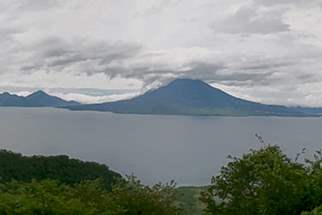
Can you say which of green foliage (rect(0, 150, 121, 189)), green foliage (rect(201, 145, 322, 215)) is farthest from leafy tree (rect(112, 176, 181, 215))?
green foliage (rect(0, 150, 121, 189))

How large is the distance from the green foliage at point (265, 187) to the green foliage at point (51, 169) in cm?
3594

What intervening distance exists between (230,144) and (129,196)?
12486 centimetres

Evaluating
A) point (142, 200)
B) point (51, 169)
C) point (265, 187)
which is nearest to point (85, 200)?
point (142, 200)

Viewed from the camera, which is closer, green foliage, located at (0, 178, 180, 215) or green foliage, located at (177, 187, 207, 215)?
green foliage, located at (0, 178, 180, 215)

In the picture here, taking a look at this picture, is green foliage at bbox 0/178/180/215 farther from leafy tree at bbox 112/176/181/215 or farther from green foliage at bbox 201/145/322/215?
green foliage at bbox 201/145/322/215

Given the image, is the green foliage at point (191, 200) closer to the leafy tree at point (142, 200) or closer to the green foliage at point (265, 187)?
the leafy tree at point (142, 200)

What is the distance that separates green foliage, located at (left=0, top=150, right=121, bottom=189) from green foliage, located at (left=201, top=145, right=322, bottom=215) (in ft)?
118

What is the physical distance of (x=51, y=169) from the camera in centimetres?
5806

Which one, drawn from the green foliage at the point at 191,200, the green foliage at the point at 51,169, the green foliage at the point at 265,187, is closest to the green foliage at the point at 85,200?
the green foliage at the point at 265,187

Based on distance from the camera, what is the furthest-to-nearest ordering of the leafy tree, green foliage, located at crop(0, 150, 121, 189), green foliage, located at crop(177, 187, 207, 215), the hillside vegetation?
green foliage, located at crop(0, 150, 121, 189)
green foliage, located at crop(177, 187, 207, 215)
the leafy tree
the hillside vegetation

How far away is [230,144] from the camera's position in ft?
470

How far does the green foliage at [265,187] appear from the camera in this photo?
17.7 m

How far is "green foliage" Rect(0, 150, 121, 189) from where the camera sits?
5556cm

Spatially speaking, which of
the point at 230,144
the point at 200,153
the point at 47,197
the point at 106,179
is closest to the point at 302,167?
the point at 47,197
